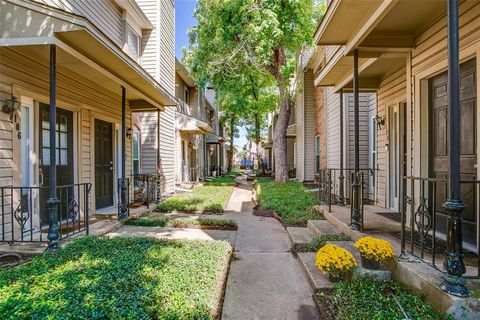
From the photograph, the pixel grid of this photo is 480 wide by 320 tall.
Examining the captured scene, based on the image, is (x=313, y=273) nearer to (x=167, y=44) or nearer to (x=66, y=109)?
(x=66, y=109)

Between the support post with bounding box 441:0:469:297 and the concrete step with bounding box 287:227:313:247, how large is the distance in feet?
8.55

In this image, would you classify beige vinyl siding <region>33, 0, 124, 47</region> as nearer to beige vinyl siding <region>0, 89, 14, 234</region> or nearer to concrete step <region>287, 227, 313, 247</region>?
beige vinyl siding <region>0, 89, 14, 234</region>

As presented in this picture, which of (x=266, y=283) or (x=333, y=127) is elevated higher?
(x=333, y=127)

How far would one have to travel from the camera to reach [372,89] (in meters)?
6.71

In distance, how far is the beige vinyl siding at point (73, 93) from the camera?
→ 165 inches

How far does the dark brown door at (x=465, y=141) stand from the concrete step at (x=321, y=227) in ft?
5.21

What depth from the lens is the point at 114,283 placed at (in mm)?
2715

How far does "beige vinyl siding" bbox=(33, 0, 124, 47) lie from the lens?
580cm

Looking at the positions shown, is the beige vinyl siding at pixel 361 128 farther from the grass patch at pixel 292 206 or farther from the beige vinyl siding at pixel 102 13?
the beige vinyl siding at pixel 102 13

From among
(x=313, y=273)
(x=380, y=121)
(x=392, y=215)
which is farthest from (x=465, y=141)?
(x=380, y=121)

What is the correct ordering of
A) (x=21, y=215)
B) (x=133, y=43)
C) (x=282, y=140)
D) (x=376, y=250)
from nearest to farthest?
(x=376, y=250)
(x=21, y=215)
(x=133, y=43)
(x=282, y=140)

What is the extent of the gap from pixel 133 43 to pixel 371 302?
365 inches

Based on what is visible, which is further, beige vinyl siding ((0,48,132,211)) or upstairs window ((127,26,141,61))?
upstairs window ((127,26,141,61))

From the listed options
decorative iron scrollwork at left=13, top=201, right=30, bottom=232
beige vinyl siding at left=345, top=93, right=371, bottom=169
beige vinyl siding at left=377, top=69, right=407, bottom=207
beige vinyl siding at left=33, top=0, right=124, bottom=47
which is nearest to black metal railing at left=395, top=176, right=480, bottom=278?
beige vinyl siding at left=377, top=69, right=407, bottom=207
